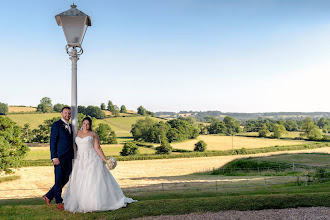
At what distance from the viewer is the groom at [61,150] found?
8.19 m

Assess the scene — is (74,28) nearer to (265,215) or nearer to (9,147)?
(265,215)

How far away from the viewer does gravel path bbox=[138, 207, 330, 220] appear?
8.08 m

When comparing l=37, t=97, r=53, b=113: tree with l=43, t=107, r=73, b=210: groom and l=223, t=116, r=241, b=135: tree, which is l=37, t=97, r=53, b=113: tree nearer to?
l=223, t=116, r=241, b=135: tree

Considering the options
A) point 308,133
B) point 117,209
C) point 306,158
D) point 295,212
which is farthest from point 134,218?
→ point 308,133

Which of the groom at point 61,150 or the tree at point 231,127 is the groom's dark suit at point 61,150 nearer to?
the groom at point 61,150

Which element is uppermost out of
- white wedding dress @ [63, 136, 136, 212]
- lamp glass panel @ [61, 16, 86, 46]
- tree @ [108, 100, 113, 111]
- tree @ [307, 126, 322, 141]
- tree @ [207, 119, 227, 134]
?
tree @ [108, 100, 113, 111]

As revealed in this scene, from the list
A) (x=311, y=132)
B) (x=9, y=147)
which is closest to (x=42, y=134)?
(x=9, y=147)

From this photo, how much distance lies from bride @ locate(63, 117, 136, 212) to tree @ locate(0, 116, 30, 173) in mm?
37833

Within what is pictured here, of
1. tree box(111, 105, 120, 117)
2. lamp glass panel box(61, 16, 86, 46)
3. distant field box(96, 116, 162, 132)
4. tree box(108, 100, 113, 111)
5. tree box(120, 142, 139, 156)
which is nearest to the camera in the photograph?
lamp glass panel box(61, 16, 86, 46)

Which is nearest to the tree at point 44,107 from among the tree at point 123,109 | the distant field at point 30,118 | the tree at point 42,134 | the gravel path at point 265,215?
the distant field at point 30,118

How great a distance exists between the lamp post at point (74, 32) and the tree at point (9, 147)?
37779 mm

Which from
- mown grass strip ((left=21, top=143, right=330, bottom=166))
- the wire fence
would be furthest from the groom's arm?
mown grass strip ((left=21, top=143, right=330, bottom=166))

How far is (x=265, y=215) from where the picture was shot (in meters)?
8.29

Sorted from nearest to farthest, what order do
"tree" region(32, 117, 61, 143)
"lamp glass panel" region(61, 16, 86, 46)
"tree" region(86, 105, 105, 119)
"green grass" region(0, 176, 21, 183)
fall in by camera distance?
"lamp glass panel" region(61, 16, 86, 46), "green grass" region(0, 176, 21, 183), "tree" region(32, 117, 61, 143), "tree" region(86, 105, 105, 119)
